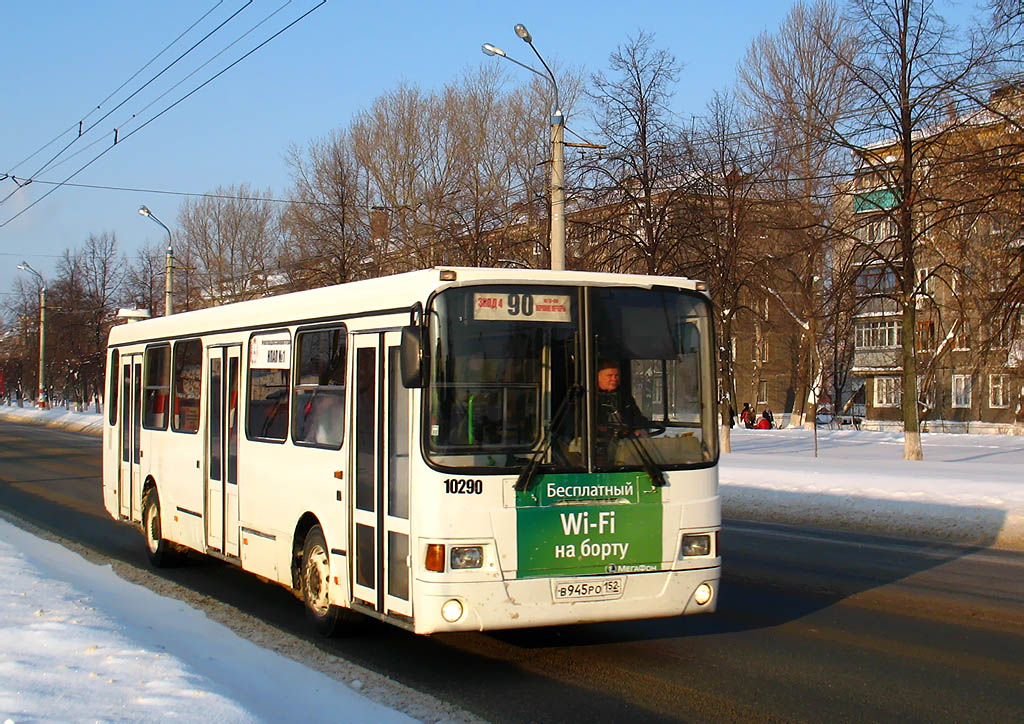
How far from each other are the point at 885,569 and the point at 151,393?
854 centimetres

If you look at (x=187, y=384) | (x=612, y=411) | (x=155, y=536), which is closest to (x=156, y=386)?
(x=187, y=384)

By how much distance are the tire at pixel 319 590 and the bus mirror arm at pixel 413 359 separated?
77.8 inches

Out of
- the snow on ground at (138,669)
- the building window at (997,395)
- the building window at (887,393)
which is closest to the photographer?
the snow on ground at (138,669)

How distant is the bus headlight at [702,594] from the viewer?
7543 mm

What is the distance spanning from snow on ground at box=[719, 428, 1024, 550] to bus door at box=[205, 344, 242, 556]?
381 inches

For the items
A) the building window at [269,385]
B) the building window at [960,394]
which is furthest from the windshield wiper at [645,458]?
the building window at [960,394]

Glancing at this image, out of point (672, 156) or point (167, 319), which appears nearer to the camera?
point (167, 319)

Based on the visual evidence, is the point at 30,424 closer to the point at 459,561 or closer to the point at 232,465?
the point at 232,465

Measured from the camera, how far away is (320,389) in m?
8.66

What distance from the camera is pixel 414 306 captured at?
7199 millimetres

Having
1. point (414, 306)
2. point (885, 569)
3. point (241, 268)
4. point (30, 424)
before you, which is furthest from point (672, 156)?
point (30, 424)

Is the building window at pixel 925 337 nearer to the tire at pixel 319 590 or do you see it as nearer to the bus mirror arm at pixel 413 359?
the tire at pixel 319 590

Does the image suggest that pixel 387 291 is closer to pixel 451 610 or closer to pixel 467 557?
pixel 467 557

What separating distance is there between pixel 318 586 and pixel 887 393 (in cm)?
6683
